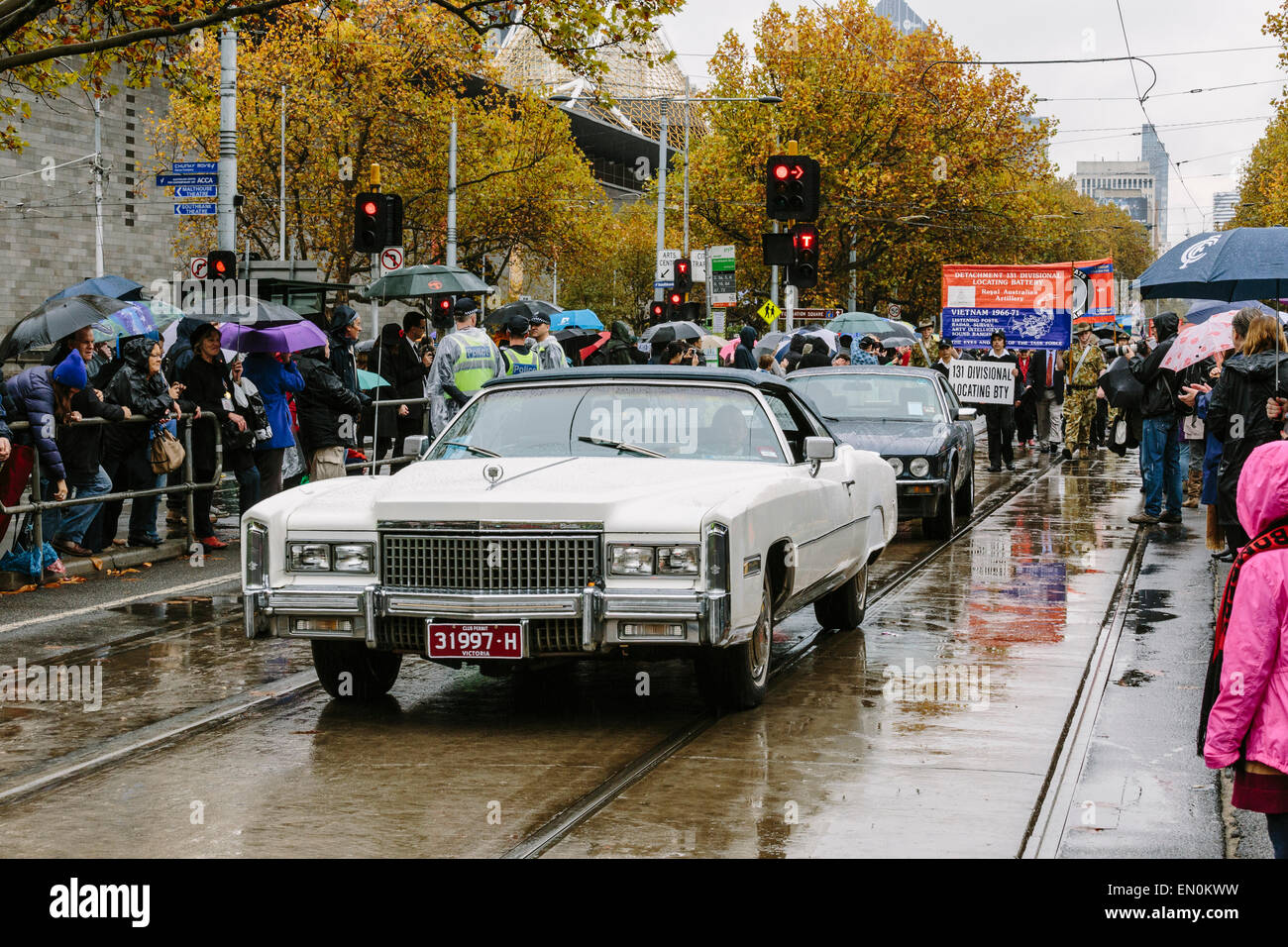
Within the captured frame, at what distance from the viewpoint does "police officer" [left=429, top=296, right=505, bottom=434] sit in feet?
43.7

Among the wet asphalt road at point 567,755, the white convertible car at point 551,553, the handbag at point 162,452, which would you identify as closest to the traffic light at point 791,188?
the handbag at point 162,452

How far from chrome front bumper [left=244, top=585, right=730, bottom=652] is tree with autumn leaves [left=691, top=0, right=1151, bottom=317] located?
4258 centimetres

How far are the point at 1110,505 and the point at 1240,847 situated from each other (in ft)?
41.7

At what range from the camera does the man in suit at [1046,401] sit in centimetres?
2611

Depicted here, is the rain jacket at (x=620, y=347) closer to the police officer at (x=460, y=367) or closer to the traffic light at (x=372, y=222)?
the traffic light at (x=372, y=222)

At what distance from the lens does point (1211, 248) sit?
563 inches

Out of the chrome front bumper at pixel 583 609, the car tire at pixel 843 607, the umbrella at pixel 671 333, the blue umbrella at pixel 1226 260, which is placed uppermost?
the blue umbrella at pixel 1226 260

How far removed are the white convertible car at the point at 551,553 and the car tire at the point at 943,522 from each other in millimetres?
6554

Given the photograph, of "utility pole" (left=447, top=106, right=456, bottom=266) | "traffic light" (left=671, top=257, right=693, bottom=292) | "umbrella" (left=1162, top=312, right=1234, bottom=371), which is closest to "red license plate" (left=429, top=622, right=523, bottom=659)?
"umbrella" (left=1162, top=312, right=1234, bottom=371)

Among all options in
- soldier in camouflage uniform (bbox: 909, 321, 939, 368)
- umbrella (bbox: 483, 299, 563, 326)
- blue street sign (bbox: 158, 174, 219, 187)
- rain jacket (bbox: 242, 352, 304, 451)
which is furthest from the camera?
soldier in camouflage uniform (bbox: 909, 321, 939, 368)

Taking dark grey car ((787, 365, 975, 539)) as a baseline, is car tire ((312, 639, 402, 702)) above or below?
below

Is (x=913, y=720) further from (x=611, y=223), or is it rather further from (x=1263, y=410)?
(x=611, y=223)

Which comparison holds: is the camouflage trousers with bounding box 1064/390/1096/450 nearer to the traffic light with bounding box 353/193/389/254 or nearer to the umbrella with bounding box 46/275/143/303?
the traffic light with bounding box 353/193/389/254
